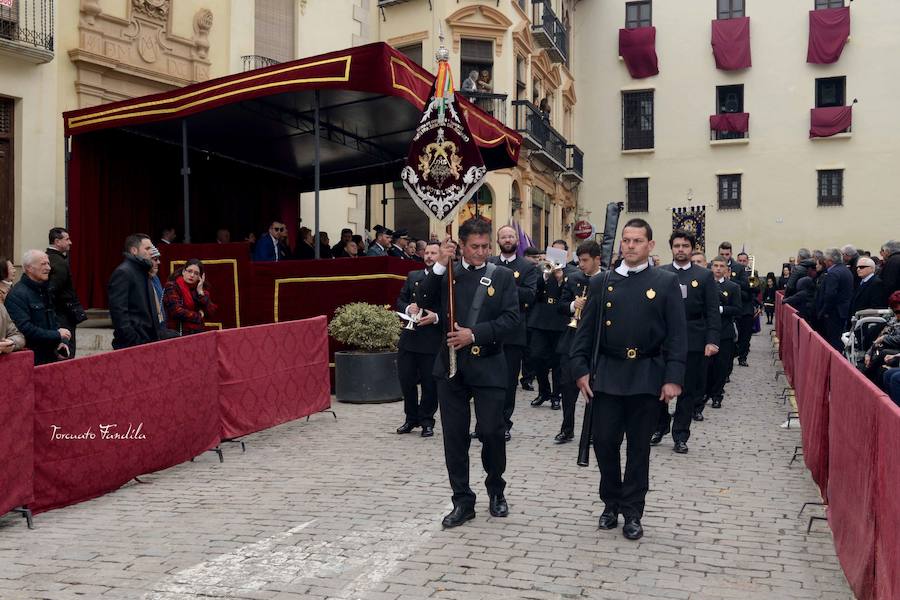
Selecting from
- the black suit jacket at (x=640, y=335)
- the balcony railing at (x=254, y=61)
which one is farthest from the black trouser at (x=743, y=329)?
the black suit jacket at (x=640, y=335)

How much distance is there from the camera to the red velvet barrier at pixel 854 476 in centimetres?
438

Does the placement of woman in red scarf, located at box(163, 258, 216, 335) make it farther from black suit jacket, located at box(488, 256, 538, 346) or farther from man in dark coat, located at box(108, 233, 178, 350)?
black suit jacket, located at box(488, 256, 538, 346)

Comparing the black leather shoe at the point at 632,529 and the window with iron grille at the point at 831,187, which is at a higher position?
the window with iron grille at the point at 831,187

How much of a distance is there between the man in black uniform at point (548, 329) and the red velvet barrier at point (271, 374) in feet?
8.14

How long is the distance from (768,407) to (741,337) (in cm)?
498

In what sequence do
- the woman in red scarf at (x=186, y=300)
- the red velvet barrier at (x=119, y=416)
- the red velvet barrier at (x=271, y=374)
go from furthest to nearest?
the woman in red scarf at (x=186, y=300) → the red velvet barrier at (x=271, y=374) → the red velvet barrier at (x=119, y=416)

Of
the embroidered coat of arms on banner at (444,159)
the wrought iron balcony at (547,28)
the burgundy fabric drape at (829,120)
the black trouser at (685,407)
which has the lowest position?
the black trouser at (685,407)

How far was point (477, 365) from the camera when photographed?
6.00 m

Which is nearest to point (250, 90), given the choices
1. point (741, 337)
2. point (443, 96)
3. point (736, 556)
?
point (443, 96)

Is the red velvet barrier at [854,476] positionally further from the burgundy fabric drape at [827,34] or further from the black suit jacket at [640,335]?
the burgundy fabric drape at [827,34]

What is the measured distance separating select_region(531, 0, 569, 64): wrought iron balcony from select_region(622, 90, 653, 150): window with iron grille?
564 centimetres

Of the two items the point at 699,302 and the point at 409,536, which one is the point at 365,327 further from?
the point at 409,536

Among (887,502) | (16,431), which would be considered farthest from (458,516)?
(16,431)

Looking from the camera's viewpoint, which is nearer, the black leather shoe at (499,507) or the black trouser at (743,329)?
the black leather shoe at (499,507)
